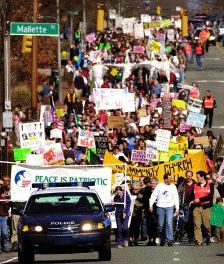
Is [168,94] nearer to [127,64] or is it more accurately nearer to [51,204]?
[127,64]

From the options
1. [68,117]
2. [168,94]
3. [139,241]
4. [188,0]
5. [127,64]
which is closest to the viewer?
[139,241]

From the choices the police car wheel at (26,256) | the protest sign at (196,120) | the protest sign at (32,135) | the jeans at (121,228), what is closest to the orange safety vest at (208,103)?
the protest sign at (196,120)

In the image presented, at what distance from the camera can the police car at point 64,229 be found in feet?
47.7

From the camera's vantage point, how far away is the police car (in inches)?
573

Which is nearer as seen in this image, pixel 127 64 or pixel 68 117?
pixel 68 117

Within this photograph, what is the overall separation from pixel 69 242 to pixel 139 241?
19.9ft

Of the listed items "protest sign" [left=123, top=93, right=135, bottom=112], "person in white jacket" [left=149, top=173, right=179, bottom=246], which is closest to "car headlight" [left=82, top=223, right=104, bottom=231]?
"person in white jacket" [left=149, top=173, right=179, bottom=246]

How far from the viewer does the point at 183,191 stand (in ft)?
62.5

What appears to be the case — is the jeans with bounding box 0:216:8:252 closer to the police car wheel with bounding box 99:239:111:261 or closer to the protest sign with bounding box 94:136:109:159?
the police car wheel with bounding box 99:239:111:261

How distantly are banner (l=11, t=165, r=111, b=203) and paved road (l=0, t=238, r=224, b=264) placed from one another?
5.71ft

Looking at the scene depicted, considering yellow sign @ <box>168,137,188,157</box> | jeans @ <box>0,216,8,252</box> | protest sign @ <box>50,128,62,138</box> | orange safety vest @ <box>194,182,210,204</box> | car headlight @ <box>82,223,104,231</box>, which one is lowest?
jeans @ <box>0,216,8,252</box>

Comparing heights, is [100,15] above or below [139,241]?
above

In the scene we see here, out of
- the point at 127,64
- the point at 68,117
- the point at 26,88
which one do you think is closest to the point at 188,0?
the point at 26,88

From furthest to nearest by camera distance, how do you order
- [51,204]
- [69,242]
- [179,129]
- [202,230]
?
[179,129]
[202,230]
[51,204]
[69,242]
